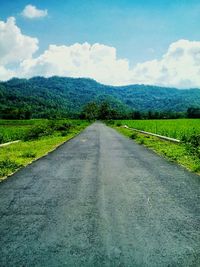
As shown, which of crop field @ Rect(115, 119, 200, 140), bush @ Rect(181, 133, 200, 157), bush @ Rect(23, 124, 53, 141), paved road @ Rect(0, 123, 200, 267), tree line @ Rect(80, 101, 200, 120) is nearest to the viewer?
paved road @ Rect(0, 123, 200, 267)

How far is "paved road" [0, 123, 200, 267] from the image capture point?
4.11 meters

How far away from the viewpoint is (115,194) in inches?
296

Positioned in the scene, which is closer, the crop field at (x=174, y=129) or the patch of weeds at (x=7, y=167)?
the patch of weeds at (x=7, y=167)

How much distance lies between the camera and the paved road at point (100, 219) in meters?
4.11

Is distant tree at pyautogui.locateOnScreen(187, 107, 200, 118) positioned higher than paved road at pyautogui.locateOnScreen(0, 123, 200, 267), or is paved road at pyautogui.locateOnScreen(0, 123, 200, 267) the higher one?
distant tree at pyautogui.locateOnScreen(187, 107, 200, 118)

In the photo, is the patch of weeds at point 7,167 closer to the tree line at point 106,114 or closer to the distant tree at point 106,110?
the tree line at point 106,114

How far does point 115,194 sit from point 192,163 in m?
6.54

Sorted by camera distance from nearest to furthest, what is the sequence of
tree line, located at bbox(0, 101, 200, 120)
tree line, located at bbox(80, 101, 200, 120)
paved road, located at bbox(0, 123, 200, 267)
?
paved road, located at bbox(0, 123, 200, 267)
tree line, located at bbox(0, 101, 200, 120)
tree line, located at bbox(80, 101, 200, 120)

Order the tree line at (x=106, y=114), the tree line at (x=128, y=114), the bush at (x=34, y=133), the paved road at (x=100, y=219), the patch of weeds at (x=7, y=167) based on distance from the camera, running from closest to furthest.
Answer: the paved road at (x=100, y=219) → the patch of weeds at (x=7, y=167) → the bush at (x=34, y=133) → the tree line at (x=106, y=114) → the tree line at (x=128, y=114)

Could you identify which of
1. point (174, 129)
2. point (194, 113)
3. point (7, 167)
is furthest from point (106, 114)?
point (7, 167)

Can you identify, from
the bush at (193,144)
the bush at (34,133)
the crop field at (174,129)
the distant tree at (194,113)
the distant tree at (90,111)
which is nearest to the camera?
the bush at (193,144)

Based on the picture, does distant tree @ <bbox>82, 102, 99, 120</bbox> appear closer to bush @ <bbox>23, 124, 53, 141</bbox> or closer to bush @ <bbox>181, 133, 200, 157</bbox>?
bush @ <bbox>23, 124, 53, 141</bbox>

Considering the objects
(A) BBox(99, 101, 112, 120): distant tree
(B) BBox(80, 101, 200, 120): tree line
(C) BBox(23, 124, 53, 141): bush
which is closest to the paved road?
(C) BBox(23, 124, 53, 141): bush

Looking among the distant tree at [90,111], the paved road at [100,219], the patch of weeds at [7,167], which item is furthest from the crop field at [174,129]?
the distant tree at [90,111]
